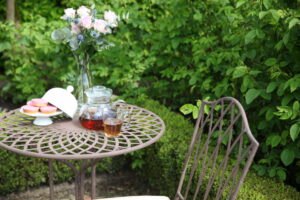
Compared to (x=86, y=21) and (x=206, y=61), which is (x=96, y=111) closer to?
(x=86, y=21)

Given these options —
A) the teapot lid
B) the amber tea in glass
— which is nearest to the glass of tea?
the amber tea in glass

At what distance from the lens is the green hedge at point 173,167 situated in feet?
6.57

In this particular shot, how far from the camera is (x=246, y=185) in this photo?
2035 mm

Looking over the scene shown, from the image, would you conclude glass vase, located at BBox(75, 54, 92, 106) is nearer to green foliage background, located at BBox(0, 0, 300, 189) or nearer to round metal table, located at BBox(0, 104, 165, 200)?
round metal table, located at BBox(0, 104, 165, 200)

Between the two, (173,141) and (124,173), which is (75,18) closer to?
(173,141)

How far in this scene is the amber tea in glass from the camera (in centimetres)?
175

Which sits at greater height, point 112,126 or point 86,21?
point 86,21

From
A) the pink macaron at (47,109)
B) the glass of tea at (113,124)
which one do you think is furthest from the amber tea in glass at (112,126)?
the pink macaron at (47,109)

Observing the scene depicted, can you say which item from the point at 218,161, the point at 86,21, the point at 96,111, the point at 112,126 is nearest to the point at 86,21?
the point at 86,21

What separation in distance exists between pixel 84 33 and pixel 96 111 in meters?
0.44

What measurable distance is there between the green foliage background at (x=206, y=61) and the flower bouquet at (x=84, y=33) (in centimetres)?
80

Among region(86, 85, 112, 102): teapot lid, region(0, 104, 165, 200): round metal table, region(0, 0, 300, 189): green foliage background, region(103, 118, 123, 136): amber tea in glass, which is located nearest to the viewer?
region(0, 104, 165, 200): round metal table

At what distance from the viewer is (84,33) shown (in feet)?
6.50

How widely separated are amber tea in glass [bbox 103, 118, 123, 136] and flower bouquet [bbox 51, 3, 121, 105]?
1.23 ft
